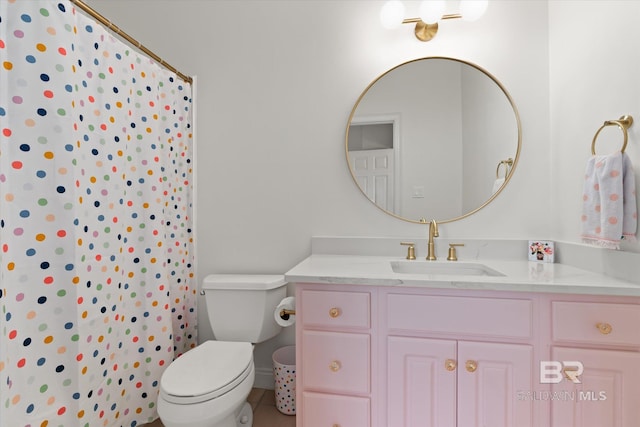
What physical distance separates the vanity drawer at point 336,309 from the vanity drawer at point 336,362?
5 centimetres

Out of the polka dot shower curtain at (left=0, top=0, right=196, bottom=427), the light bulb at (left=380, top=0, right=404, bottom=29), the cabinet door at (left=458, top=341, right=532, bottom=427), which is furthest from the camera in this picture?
the light bulb at (left=380, top=0, right=404, bottom=29)

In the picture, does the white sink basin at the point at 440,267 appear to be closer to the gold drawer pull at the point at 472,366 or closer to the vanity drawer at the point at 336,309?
the vanity drawer at the point at 336,309

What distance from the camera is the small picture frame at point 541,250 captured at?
160cm

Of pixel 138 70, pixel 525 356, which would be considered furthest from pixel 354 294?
pixel 138 70

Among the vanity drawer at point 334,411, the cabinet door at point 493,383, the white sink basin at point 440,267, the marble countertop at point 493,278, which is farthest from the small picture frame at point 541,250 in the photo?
the vanity drawer at point 334,411

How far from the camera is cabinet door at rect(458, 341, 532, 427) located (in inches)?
45.2

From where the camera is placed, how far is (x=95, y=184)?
52.6 inches

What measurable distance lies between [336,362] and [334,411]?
0.21 m

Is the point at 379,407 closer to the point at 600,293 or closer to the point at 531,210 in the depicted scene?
the point at 600,293

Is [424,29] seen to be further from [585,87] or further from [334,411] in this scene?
[334,411]

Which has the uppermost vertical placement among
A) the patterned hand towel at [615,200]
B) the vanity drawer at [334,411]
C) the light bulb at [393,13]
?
the light bulb at [393,13]

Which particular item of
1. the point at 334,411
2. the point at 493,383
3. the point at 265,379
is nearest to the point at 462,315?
the point at 493,383

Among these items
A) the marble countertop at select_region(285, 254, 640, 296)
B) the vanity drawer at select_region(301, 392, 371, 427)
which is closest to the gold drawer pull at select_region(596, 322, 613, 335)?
the marble countertop at select_region(285, 254, 640, 296)

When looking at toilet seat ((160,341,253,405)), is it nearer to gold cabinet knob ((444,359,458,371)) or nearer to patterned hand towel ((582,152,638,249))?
gold cabinet knob ((444,359,458,371))
